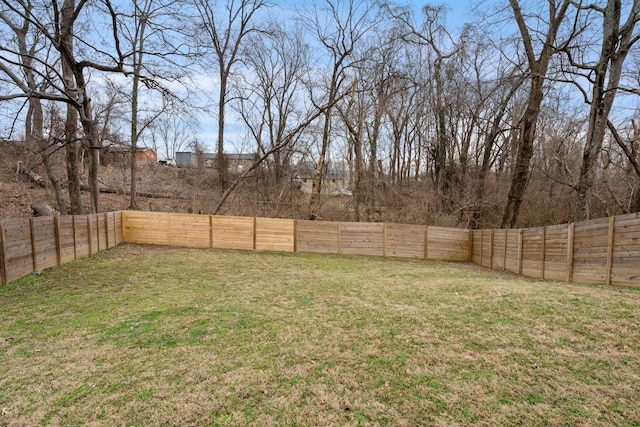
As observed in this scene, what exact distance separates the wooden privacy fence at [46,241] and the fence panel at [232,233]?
3.32 metres

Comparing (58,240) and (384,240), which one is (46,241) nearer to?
(58,240)

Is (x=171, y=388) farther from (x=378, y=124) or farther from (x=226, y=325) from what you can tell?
(x=378, y=124)

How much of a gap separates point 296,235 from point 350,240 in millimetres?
2037

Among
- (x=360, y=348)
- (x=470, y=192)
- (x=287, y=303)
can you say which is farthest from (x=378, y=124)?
(x=360, y=348)

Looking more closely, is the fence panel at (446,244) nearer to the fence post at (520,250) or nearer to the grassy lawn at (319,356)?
the fence post at (520,250)

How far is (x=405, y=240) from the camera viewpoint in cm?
1136

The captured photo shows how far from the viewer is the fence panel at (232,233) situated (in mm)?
11484

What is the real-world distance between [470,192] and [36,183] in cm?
2214

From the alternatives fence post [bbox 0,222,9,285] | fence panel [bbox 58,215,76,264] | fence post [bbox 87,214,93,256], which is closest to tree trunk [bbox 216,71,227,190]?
fence post [bbox 87,214,93,256]

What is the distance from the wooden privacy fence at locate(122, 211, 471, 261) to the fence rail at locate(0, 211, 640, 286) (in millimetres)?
36

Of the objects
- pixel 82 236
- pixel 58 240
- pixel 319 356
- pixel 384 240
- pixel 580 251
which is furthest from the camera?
pixel 384 240

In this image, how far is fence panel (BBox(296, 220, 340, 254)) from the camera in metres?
11.6

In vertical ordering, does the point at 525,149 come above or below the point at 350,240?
above

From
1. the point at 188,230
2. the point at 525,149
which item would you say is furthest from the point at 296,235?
the point at 525,149
